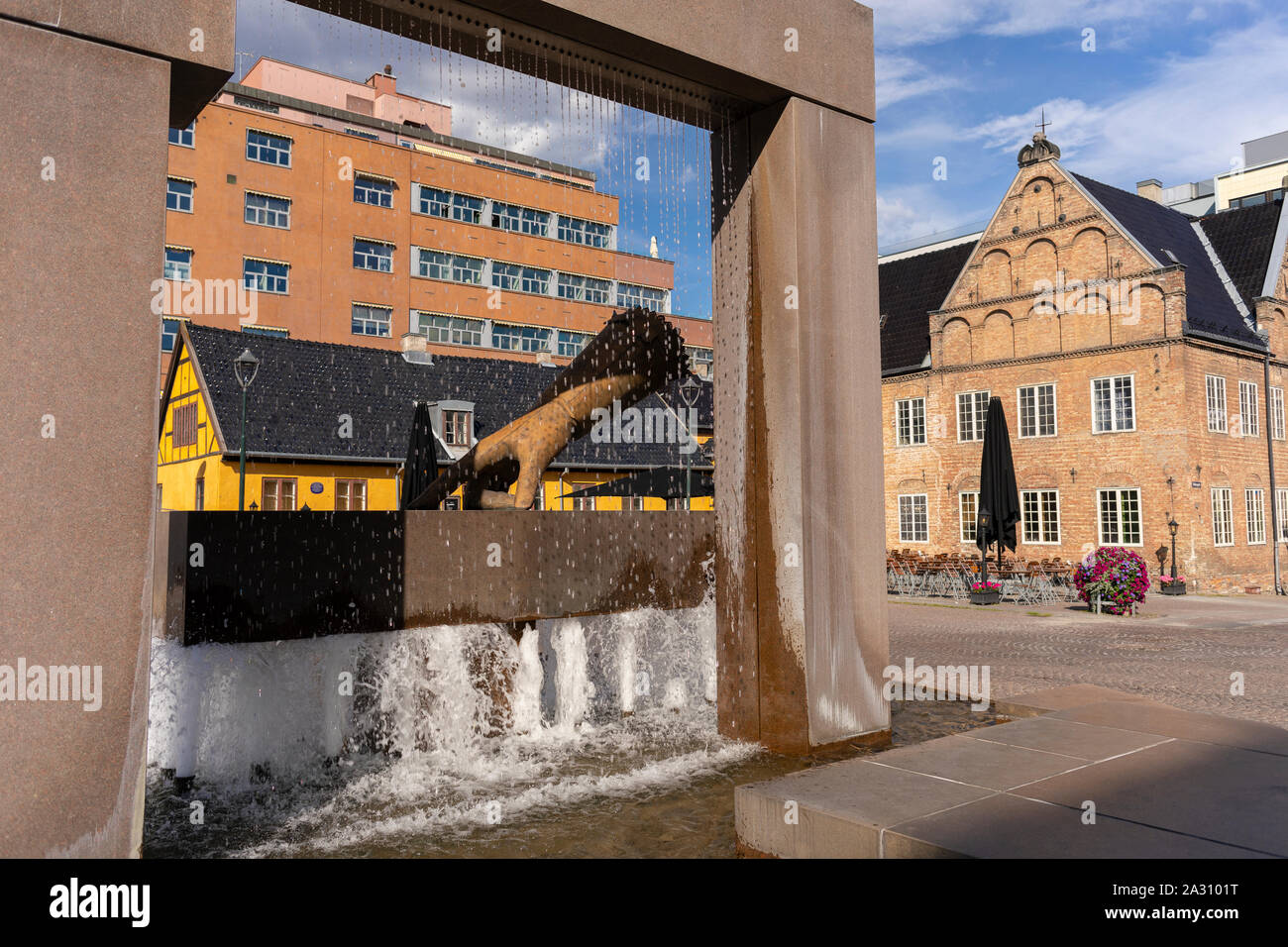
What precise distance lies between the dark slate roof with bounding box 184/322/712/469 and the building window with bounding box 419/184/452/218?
11.5 m

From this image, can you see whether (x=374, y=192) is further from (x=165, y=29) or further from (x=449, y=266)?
(x=165, y=29)

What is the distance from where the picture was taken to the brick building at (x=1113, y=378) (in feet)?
84.8

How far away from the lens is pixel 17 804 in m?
3.02

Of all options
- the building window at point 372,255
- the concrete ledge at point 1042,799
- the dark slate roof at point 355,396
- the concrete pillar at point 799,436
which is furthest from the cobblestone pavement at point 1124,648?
the building window at point 372,255

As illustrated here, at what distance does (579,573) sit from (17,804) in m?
3.66

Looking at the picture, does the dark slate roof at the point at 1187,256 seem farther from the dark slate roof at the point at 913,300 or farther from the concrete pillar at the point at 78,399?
the concrete pillar at the point at 78,399

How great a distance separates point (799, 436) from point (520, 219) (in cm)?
3667

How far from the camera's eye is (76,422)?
3.19 metres

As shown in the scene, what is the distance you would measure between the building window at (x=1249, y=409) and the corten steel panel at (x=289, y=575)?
2952cm

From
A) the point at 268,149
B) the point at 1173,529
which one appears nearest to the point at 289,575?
the point at 1173,529

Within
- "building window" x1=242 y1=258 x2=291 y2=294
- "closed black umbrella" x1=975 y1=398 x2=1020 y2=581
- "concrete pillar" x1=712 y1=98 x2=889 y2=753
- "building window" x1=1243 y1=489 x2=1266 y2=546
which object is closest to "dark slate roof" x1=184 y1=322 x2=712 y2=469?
"closed black umbrella" x1=975 y1=398 x2=1020 y2=581
